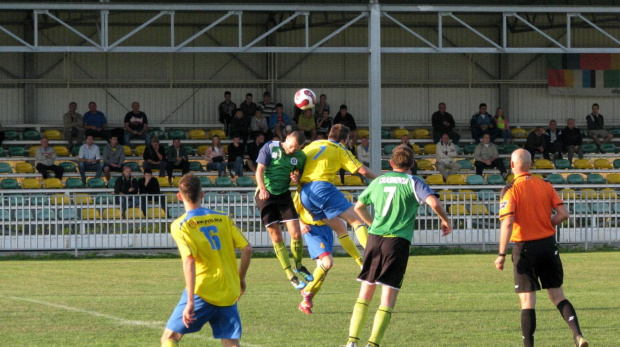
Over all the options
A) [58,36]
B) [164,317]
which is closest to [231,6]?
[58,36]

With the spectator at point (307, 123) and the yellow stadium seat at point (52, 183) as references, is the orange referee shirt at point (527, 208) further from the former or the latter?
the spectator at point (307, 123)

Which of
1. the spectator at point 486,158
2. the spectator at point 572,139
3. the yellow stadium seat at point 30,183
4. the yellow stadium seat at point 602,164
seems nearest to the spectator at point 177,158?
the yellow stadium seat at point 30,183

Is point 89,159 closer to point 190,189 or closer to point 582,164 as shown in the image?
point 582,164

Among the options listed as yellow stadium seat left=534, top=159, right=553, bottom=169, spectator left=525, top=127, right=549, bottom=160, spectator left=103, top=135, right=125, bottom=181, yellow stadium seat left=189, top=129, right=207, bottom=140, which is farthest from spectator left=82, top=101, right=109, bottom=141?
yellow stadium seat left=534, top=159, right=553, bottom=169

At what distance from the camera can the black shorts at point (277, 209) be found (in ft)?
37.3

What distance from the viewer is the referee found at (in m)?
7.85

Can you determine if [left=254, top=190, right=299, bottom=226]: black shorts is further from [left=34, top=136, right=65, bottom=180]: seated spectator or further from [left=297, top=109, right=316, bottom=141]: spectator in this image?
[left=297, top=109, right=316, bottom=141]: spectator

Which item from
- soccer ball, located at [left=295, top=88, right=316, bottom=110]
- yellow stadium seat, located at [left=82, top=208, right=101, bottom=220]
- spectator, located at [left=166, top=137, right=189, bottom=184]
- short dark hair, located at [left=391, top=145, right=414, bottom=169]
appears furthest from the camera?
spectator, located at [left=166, top=137, right=189, bottom=184]

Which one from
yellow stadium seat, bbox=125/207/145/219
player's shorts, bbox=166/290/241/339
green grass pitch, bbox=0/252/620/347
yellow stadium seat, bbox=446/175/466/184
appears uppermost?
yellow stadium seat, bbox=446/175/466/184

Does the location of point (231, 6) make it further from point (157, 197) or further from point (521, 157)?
point (521, 157)

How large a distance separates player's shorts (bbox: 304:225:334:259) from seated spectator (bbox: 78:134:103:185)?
15.2m

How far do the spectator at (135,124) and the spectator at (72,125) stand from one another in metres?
1.30

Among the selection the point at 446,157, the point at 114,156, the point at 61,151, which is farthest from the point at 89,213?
the point at 446,157

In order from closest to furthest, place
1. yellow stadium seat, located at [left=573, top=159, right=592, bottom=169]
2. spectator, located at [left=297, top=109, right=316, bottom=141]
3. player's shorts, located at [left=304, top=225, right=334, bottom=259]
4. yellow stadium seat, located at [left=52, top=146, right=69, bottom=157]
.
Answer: player's shorts, located at [left=304, top=225, right=334, bottom=259], yellow stadium seat, located at [left=52, top=146, right=69, bottom=157], spectator, located at [left=297, top=109, right=316, bottom=141], yellow stadium seat, located at [left=573, top=159, right=592, bottom=169]
